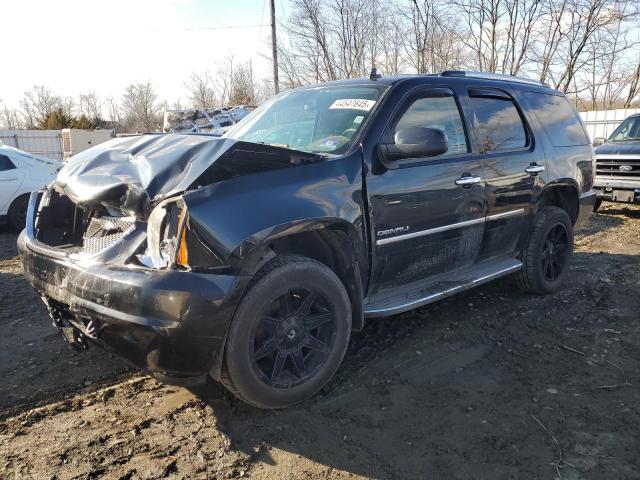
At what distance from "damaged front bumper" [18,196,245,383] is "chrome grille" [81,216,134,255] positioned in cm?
14

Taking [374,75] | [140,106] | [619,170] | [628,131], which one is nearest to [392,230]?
[374,75]

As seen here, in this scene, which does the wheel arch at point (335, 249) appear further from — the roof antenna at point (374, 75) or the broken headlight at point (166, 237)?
the roof antenna at point (374, 75)

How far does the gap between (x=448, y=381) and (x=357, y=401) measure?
2.22 ft

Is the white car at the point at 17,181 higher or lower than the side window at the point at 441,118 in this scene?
lower

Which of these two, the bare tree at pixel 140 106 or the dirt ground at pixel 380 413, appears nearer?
the dirt ground at pixel 380 413

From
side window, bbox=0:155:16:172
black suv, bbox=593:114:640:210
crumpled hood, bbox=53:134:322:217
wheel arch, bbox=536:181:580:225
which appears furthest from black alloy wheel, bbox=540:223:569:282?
side window, bbox=0:155:16:172

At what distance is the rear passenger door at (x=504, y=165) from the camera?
420 cm

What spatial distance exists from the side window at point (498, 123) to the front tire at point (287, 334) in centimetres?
203

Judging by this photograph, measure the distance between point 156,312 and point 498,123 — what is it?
331 cm

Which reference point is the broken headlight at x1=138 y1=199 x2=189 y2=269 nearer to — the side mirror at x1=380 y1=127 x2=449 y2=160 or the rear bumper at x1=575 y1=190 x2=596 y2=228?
the side mirror at x1=380 y1=127 x2=449 y2=160

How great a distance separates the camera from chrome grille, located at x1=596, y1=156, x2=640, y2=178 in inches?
364

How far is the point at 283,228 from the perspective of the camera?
9.17 feet

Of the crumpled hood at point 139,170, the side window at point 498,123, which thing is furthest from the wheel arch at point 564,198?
the crumpled hood at point 139,170

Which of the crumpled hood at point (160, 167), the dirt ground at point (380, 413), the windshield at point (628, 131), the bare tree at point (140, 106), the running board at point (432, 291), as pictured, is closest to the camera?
the dirt ground at point (380, 413)
